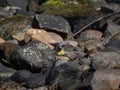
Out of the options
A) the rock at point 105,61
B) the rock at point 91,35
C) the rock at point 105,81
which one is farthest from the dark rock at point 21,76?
the rock at point 91,35

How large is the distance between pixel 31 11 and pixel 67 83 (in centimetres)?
790

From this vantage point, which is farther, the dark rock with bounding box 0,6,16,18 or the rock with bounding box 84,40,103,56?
the dark rock with bounding box 0,6,16,18

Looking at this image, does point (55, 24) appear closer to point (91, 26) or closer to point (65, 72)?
point (91, 26)

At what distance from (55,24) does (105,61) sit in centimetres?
362

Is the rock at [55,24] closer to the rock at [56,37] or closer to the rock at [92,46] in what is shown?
the rock at [56,37]

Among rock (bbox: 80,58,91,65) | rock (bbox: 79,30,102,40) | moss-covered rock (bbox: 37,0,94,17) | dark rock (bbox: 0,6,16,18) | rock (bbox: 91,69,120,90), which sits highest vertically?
rock (bbox: 91,69,120,90)

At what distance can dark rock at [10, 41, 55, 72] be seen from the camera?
403 inches

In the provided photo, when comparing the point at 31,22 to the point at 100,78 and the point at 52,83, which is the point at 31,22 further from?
the point at 100,78

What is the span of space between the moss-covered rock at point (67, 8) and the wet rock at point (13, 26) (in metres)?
1.42

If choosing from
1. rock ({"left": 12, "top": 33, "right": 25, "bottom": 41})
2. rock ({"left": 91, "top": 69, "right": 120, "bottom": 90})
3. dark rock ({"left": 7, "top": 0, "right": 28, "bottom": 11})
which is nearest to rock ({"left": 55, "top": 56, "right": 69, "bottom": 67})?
rock ({"left": 12, "top": 33, "right": 25, "bottom": 41})

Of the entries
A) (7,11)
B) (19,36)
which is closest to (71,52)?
(19,36)

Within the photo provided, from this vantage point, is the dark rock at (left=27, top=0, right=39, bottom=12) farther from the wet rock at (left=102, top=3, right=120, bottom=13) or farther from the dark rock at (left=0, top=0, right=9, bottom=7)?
the wet rock at (left=102, top=3, right=120, bottom=13)

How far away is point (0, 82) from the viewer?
958cm

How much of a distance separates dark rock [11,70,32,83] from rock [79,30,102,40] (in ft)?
10.7
